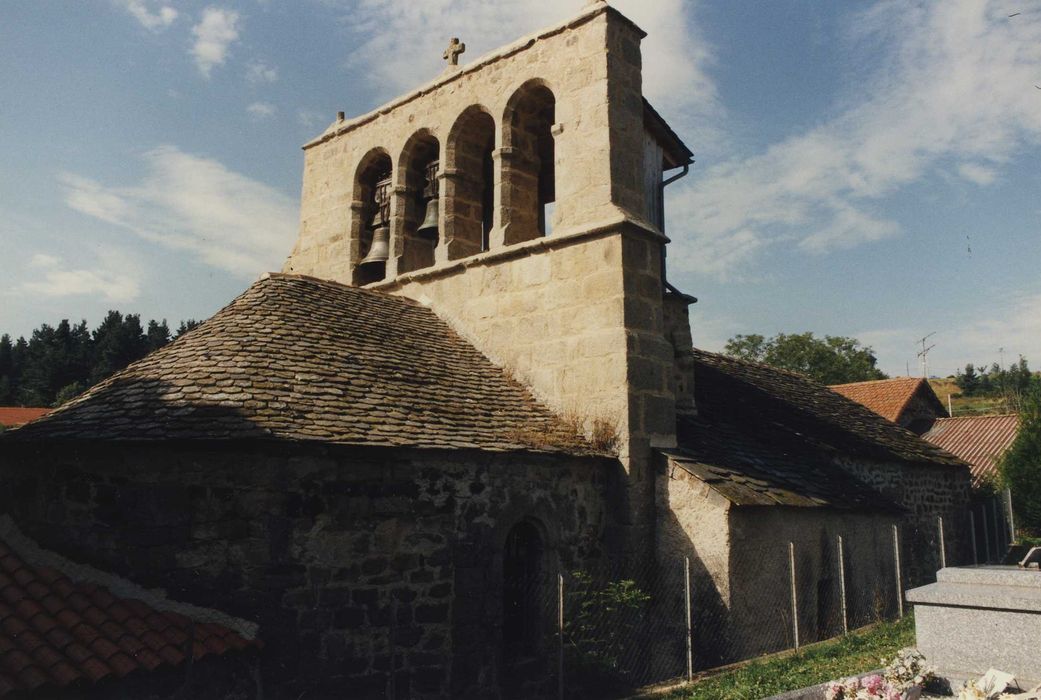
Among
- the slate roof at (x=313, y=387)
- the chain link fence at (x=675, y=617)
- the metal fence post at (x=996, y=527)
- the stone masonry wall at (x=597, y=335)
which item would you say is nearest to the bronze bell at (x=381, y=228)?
the slate roof at (x=313, y=387)

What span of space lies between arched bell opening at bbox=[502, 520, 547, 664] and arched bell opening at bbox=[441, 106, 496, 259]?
15.5 ft

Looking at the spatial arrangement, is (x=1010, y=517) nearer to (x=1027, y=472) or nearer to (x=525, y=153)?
(x=1027, y=472)

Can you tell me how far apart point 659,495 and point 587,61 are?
18.7 ft

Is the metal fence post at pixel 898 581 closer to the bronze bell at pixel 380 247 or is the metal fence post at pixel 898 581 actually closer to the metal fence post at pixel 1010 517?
the bronze bell at pixel 380 247

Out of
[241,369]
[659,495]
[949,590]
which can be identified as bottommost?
[949,590]

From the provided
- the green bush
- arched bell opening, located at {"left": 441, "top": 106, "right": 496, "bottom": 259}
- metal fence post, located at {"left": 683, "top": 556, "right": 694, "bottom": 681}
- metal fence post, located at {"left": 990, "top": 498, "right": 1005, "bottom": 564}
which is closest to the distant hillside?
the green bush

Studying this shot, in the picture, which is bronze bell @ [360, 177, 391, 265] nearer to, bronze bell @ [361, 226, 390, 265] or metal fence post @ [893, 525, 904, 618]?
bronze bell @ [361, 226, 390, 265]

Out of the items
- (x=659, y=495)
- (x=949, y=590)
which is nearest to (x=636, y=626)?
(x=659, y=495)

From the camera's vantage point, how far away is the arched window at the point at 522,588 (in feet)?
27.1

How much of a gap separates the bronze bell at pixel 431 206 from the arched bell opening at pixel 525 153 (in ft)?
4.54

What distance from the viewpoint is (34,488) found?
6.98m

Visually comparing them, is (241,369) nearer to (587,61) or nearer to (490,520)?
(490,520)

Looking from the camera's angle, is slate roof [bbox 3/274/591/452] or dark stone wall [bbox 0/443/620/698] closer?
dark stone wall [bbox 0/443/620/698]

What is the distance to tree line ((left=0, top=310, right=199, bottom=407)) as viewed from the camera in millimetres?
47531
